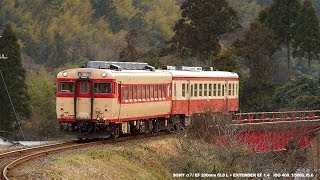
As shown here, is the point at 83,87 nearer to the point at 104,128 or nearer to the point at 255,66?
the point at 104,128

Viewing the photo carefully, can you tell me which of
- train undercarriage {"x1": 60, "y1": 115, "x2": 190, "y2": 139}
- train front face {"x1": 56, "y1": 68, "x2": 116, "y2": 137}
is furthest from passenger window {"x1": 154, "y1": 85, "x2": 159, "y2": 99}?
train front face {"x1": 56, "y1": 68, "x2": 116, "y2": 137}

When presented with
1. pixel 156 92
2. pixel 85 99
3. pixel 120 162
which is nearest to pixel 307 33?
pixel 156 92

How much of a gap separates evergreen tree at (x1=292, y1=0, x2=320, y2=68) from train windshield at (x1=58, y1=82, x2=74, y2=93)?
42760 millimetres

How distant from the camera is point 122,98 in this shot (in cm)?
3291

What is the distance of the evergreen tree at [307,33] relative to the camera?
72.7 metres

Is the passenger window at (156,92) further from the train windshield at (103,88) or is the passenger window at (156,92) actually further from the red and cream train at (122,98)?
the train windshield at (103,88)

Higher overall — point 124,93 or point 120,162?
point 124,93

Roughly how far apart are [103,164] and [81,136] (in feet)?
19.6

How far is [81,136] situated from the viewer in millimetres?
32938

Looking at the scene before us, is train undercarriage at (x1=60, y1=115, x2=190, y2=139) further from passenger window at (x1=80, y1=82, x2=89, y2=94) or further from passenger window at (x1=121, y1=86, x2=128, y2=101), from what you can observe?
passenger window at (x1=80, y1=82, x2=89, y2=94)

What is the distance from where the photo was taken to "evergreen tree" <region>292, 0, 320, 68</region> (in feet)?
238

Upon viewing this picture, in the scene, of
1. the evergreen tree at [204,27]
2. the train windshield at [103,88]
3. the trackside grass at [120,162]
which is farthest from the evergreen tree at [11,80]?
the train windshield at [103,88]

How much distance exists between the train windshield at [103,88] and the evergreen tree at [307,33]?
141 feet

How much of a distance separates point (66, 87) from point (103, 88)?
1.62 metres
